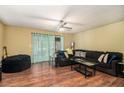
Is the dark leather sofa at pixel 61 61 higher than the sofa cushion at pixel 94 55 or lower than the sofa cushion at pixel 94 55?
lower

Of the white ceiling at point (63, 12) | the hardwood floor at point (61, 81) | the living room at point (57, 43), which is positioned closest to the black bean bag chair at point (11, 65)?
the living room at point (57, 43)

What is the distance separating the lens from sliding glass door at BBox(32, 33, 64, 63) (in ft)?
19.8

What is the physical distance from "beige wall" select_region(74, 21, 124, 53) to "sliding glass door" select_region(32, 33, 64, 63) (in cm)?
224

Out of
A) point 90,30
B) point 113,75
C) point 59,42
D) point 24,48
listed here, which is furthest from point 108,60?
point 24,48

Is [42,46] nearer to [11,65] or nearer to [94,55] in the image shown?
[11,65]

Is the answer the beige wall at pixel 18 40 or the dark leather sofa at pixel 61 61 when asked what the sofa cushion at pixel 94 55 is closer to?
the dark leather sofa at pixel 61 61

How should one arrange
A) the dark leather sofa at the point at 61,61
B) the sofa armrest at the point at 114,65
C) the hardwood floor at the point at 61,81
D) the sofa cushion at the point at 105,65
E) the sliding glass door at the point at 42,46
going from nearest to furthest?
1. the hardwood floor at the point at 61,81
2. the sofa armrest at the point at 114,65
3. the sofa cushion at the point at 105,65
4. the dark leather sofa at the point at 61,61
5. the sliding glass door at the point at 42,46

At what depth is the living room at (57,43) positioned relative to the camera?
10.2 feet

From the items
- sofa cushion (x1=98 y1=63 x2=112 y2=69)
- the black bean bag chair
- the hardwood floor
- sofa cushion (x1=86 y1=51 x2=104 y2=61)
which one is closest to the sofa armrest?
sofa cushion (x1=98 y1=63 x2=112 y2=69)

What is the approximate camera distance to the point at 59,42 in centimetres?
712

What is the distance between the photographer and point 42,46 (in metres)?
6.37

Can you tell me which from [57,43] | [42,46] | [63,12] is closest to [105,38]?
[63,12]
